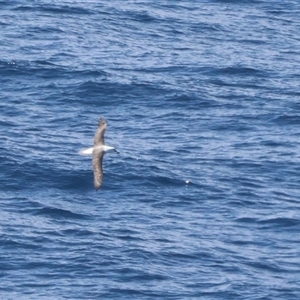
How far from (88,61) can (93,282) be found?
30.6 meters

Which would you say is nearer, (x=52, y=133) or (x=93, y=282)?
(x=93, y=282)

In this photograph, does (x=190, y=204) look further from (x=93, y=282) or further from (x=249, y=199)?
(x=93, y=282)

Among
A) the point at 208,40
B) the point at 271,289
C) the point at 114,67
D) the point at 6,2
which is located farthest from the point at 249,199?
the point at 6,2

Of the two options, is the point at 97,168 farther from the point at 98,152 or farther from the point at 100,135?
the point at 100,135

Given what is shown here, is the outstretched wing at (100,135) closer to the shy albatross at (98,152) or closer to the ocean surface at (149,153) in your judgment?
the shy albatross at (98,152)

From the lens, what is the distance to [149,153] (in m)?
73.4

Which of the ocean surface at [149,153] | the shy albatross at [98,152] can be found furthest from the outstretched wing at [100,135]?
the ocean surface at [149,153]

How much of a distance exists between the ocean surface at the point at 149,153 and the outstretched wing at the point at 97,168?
8.40 m

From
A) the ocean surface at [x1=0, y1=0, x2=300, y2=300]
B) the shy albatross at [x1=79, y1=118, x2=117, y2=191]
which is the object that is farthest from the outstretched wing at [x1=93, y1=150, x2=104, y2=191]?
the ocean surface at [x1=0, y1=0, x2=300, y2=300]

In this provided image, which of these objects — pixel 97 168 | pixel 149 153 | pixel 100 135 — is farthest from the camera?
pixel 149 153

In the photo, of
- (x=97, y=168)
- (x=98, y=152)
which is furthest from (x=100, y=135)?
(x=97, y=168)

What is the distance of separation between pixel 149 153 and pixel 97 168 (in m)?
21.1

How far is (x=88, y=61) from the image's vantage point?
8800cm

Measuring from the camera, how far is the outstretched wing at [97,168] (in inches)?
2031
